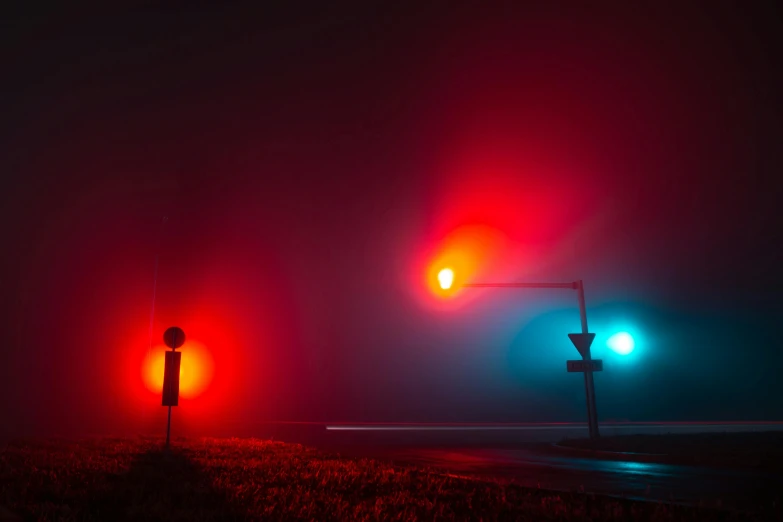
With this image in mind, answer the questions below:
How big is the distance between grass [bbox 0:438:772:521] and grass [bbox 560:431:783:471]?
20.1ft

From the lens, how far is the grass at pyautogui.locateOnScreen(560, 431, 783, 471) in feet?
46.9

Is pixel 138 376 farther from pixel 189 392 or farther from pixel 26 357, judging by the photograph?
pixel 26 357

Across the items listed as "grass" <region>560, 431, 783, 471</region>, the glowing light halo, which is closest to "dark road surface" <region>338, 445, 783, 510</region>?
"grass" <region>560, 431, 783, 471</region>

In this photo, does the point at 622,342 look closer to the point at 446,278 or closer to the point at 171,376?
the point at 446,278

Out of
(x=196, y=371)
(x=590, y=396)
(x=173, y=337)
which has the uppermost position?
(x=173, y=337)

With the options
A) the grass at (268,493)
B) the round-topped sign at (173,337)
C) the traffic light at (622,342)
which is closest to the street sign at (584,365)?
the traffic light at (622,342)

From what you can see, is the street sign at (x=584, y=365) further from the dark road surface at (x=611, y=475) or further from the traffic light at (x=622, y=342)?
the dark road surface at (x=611, y=475)

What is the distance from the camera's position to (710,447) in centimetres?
1670

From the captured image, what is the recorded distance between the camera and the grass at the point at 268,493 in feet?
26.3

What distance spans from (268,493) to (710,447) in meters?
11.8

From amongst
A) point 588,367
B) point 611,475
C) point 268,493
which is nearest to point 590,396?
point 588,367

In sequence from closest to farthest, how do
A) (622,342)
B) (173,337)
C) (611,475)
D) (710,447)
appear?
(611,475) → (710,447) → (173,337) → (622,342)

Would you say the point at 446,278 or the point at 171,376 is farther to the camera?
the point at 446,278

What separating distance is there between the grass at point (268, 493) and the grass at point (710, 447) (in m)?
6.13
